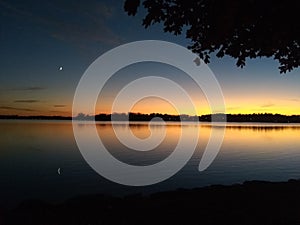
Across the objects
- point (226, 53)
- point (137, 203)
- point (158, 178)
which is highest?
point (226, 53)

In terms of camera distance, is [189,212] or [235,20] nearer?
[235,20]

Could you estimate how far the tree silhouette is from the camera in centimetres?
780

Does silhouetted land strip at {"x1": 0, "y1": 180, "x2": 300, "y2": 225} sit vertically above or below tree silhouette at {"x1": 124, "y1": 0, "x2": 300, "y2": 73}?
below

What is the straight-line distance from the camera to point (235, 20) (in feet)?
28.0

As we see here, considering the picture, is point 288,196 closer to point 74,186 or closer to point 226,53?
point 226,53

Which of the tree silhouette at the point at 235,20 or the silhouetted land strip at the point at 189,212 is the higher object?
the tree silhouette at the point at 235,20

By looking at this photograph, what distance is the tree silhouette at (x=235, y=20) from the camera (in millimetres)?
7797

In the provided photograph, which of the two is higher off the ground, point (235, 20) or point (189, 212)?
point (235, 20)

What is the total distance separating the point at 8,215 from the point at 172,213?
21.1 feet

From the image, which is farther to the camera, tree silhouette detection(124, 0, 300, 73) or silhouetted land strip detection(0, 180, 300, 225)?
silhouetted land strip detection(0, 180, 300, 225)

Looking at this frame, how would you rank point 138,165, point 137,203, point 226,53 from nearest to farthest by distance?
1. point 226,53
2. point 137,203
3. point 138,165

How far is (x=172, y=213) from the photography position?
38.4ft

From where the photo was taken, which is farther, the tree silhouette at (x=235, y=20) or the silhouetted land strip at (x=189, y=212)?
the silhouetted land strip at (x=189, y=212)

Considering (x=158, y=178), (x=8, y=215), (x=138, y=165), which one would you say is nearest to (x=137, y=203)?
(x=8, y=215)
